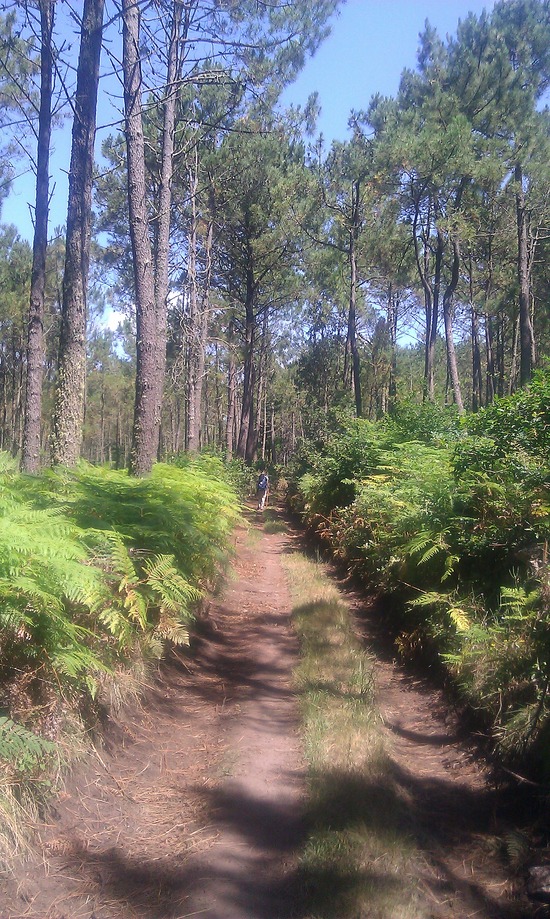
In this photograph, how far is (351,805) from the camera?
451cm

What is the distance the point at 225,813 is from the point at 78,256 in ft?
25.1

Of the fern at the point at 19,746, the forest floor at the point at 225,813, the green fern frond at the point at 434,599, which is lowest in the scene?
the forest floor at the point at 225,813

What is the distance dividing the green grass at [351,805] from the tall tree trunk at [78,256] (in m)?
4.41

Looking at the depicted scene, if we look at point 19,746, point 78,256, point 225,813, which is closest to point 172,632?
point 225,813

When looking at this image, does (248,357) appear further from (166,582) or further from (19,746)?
(19,746)

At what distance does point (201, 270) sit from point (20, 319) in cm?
1092

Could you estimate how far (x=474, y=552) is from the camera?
7004 millimetres

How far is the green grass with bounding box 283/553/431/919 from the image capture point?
3633 mm

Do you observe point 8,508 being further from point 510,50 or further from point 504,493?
point 510,50

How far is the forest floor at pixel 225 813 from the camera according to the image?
3615mm

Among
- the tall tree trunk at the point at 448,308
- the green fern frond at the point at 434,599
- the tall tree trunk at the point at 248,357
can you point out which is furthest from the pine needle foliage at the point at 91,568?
the tall tree trunk at the point at 248,357

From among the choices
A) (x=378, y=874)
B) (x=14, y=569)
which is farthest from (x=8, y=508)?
(x=378, y=874)

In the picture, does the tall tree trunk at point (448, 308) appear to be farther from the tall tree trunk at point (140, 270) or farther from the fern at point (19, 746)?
the fern at point (19, 746)

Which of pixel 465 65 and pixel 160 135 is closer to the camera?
pixel 160 135
